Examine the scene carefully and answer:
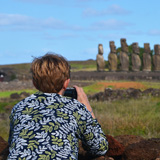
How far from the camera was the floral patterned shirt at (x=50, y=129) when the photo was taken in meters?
2.90

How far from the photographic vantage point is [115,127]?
27.9 feet

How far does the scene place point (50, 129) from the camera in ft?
9.73

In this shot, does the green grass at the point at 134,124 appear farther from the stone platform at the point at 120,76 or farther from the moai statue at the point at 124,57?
the moai statue at the point at 124,57

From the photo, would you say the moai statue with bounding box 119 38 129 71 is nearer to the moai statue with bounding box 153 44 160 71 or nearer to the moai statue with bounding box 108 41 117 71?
the moai statue with bounding box 108 41 117 71

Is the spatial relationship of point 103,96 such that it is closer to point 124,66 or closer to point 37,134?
point 37,134

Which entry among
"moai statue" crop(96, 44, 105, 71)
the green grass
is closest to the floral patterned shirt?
the green grass

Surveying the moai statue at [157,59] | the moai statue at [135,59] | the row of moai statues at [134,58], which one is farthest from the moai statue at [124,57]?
the moai statue at [157,59]

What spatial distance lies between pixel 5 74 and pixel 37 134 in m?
37.0

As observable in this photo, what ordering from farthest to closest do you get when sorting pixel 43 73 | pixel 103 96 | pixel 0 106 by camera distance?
pixel 103 96 → pixel 0 106 → pixel 43 73

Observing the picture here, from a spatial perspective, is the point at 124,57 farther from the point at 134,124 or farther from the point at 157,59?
the point at 134,124

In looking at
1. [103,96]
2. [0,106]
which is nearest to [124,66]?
[103,96]

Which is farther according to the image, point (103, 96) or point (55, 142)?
point (103, 96)

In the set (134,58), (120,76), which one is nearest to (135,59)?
(134,58)

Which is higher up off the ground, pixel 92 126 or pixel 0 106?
pixel 92 126
